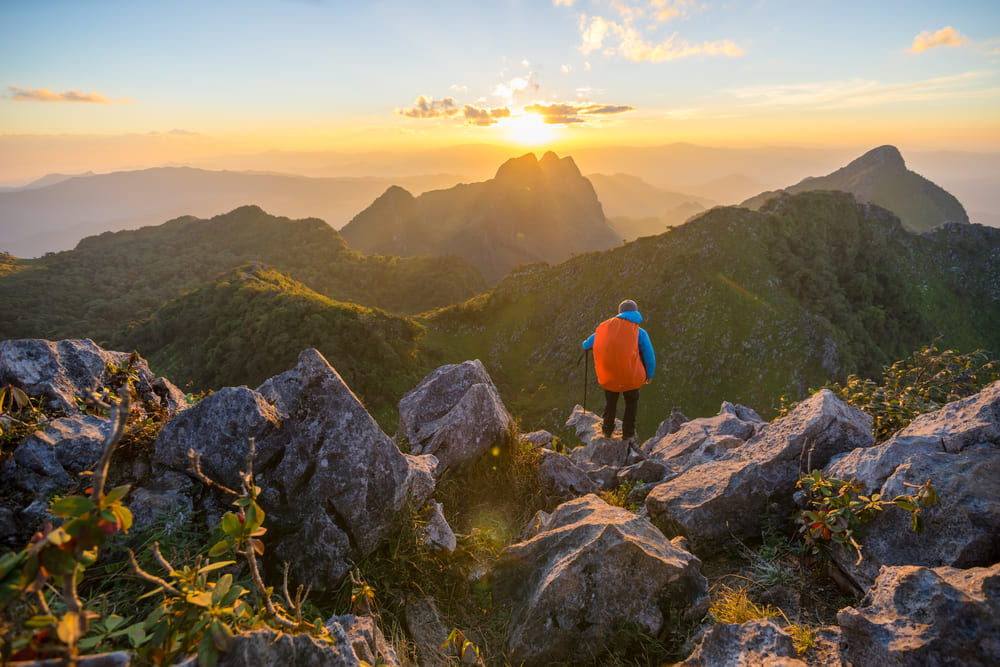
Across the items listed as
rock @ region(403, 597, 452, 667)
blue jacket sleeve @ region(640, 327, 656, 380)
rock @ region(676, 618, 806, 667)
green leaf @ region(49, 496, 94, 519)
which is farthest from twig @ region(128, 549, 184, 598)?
blue jacket sleeve @ region(640, 327, 656, 380)

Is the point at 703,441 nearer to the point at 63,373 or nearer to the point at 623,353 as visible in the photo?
the point at 623,353

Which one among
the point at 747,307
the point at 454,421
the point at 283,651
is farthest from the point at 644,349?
the point at 747,307

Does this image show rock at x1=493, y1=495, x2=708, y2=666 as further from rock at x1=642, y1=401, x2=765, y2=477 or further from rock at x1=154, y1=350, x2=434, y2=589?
rock at x1=642, y1=401, x2=765, y2=477

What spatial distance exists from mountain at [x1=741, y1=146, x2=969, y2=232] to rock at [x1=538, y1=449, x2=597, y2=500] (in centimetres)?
16914

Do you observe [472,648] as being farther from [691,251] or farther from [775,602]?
[691,251]

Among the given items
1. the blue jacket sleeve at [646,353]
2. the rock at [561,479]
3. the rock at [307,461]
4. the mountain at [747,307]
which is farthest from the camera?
the mountain at [747,307]

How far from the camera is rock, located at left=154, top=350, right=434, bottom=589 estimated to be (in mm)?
5348

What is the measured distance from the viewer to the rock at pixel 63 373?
20.1ft

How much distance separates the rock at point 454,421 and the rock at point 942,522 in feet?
19.7

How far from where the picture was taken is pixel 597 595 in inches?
211

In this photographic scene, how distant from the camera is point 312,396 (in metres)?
6.23

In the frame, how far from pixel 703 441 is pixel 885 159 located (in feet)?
703

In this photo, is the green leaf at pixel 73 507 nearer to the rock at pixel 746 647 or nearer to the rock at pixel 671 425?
the rock at pixel 746 647

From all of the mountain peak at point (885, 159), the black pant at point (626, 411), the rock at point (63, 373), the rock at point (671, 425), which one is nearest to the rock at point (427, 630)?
the rock at point (63, 373)
